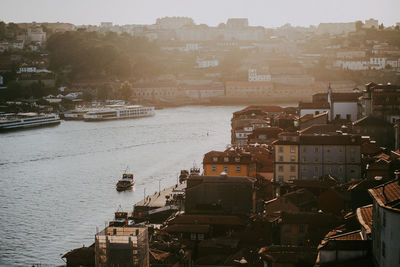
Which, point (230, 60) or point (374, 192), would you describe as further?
point (230, 60)

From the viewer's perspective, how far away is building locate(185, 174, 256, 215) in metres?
7.55

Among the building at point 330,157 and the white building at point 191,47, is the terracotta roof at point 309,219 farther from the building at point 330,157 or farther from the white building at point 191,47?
the white building at point 191,47

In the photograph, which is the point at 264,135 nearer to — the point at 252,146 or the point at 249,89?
the point at 252,146

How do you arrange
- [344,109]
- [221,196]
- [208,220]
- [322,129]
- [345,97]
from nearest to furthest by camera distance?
[208,220]
[221,196]
[322,129]
[344,109]
[345,97]

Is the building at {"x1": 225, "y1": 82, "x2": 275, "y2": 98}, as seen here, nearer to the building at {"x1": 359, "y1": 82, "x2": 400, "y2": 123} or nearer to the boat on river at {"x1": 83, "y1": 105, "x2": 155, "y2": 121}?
the boat on river at {"x1": 83, "y1": 105, "x2": 155, "y2": 121}

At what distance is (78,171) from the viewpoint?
1313cm

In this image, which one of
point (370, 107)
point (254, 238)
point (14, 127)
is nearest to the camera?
point (254, 238)

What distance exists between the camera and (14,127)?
22.0 m

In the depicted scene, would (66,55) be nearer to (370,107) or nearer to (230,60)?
(230,60)

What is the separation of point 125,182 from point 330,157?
11.7ft

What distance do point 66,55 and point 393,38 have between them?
1831 centimetres

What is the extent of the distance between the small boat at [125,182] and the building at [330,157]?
314 centimetres

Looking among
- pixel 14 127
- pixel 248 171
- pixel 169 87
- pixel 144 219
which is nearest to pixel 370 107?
pixel 248 171

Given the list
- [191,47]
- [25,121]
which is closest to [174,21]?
[191,47]
